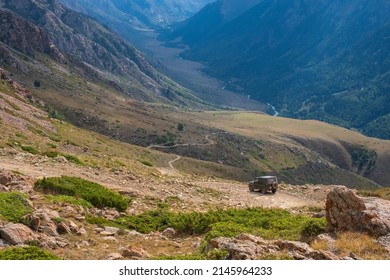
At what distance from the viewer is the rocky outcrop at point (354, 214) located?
15.9 metres

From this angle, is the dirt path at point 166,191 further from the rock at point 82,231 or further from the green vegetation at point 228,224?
the rock at point 82,231

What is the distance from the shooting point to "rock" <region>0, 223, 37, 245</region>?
14.3 m

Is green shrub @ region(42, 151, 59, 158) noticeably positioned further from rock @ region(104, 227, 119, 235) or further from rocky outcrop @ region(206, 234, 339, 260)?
rocky outcrop @ region(206, 234, 339, 260)

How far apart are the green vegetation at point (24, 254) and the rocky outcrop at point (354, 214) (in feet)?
33.2

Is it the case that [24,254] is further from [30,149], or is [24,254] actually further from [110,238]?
[30,149]

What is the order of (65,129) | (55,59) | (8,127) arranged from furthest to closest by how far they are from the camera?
(55,59), (65,129), (8,127)

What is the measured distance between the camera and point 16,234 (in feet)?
47.9

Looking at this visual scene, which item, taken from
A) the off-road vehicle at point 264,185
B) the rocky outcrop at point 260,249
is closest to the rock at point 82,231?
the rocky outcrop at point 260,249

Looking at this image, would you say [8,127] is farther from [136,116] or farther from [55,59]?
[55,59]

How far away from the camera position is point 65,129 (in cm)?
6228

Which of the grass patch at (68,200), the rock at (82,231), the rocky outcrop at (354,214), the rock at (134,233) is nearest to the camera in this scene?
the rocky outcrop at (354,214)
